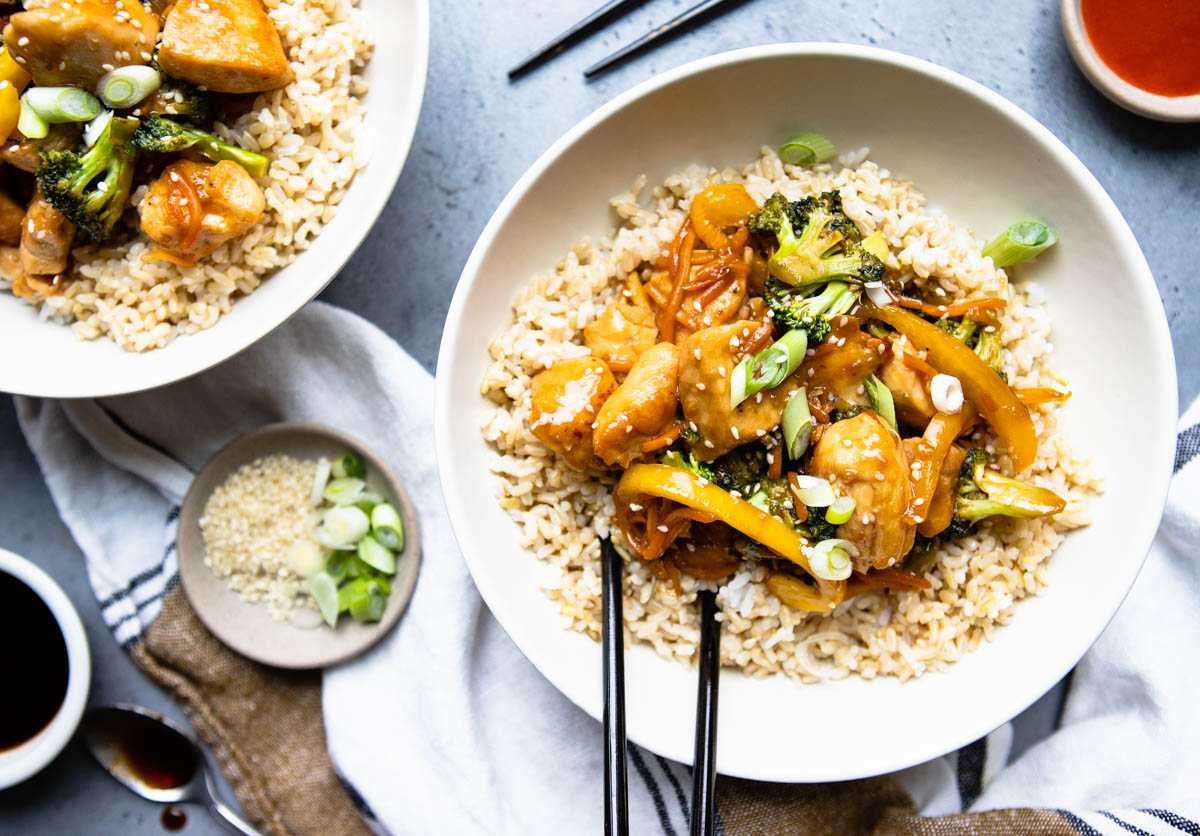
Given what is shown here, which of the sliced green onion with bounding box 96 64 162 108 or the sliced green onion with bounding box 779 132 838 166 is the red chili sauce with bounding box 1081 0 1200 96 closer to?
the sliced green onion with bounding box 779 132 838 166

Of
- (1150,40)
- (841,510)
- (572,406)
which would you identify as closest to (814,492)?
(841,510)

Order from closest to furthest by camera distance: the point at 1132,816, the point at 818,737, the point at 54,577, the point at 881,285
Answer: the point at 881,285, the point at 818,737, the point at 1132,816, the point at 54,577

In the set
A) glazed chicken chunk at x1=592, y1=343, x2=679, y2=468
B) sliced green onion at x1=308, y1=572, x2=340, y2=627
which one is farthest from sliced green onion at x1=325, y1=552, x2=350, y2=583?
glazed chicken chunk at x1=592, y1=343, x2=679, y2=468

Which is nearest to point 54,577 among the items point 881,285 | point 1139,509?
point 881,285

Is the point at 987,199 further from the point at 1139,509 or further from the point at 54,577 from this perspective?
the point at 54,577

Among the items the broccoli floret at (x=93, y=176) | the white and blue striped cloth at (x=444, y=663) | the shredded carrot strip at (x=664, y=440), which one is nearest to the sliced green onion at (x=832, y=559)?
the shredded carrot strip at (x=664, y=440)

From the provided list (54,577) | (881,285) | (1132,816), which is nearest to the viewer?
(881,285)

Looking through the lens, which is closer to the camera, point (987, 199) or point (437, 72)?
point (987, 199)

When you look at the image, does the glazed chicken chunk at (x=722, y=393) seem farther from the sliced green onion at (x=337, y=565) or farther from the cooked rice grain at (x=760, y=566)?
the sliced green onion at (x=337, y=565)
